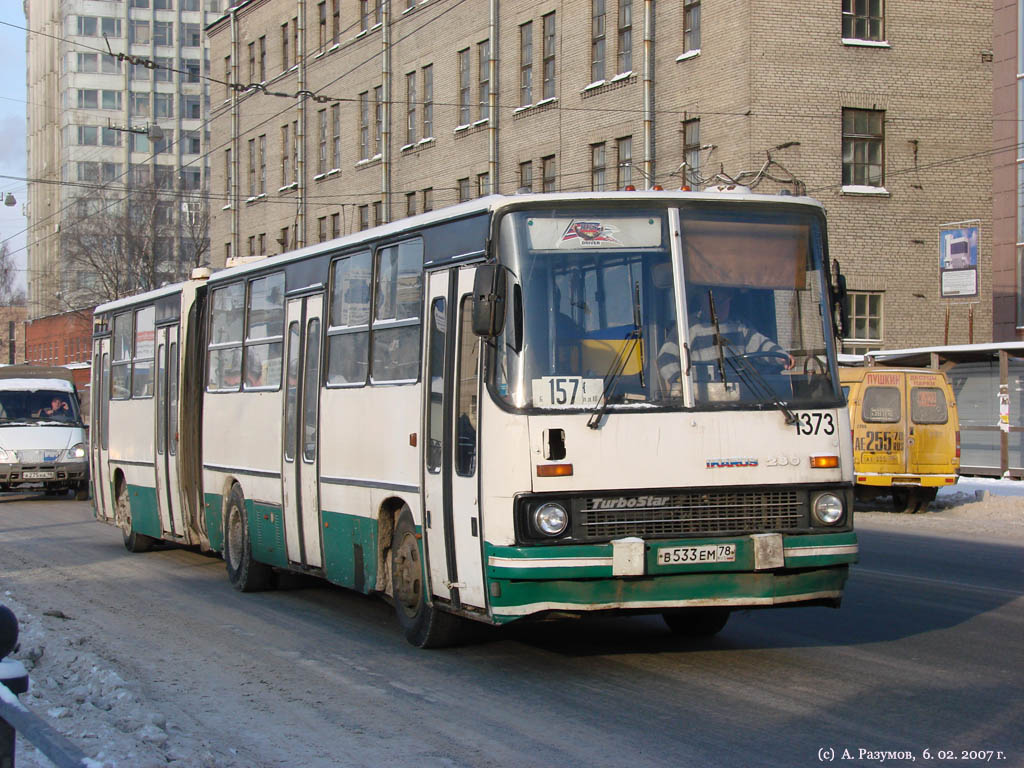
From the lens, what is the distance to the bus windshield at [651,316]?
27.0 feet

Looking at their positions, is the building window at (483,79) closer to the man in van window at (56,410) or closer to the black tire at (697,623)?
the man in van window at (56,410)

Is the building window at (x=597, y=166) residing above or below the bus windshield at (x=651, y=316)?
above

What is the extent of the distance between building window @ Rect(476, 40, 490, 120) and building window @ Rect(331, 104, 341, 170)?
943 cm

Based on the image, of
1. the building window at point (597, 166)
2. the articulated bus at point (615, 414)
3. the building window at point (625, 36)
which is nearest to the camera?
the articulated bus at point (615, 414)

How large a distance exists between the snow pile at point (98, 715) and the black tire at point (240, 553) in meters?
3.13

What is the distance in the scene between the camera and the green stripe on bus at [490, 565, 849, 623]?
317 inches

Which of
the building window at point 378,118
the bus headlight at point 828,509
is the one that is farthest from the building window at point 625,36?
the bus headlight at point 828,509

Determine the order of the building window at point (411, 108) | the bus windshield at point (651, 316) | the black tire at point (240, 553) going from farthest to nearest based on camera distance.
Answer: the building window at point (411, 108) → the black tire at point (240, 553) → the bus windshield at point (651, 316)

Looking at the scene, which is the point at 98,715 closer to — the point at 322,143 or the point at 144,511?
the point at 144,511

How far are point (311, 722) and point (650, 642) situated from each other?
307 centimetres

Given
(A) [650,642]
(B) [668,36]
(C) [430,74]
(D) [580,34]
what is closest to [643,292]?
(A) [650,642]

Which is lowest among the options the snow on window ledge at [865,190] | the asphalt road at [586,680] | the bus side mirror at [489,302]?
the asphalt road at [586,680]

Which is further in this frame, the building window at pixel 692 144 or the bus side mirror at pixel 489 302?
the building window at pixel 692 144

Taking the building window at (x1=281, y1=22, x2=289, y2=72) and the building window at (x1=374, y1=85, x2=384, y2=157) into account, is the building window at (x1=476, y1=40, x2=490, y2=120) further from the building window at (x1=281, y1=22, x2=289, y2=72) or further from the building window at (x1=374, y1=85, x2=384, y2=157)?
the building window at (x1=281, y1=22, x2=289, y2=72)
